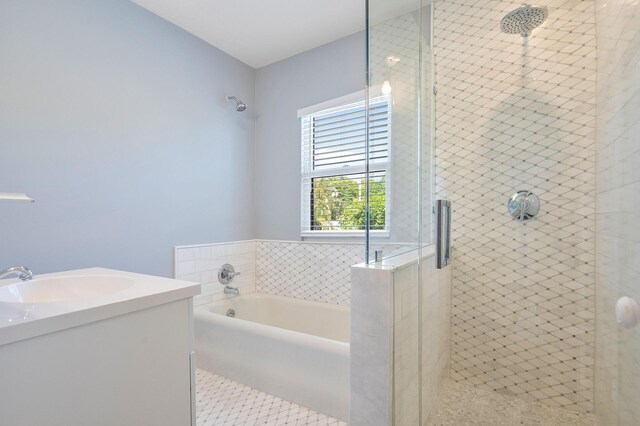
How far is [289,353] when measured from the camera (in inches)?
70.1

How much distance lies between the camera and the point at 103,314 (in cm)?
94

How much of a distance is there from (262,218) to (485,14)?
7.60ft

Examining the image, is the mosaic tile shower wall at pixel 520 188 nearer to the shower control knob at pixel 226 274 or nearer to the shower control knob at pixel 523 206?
the shower control knob at pixel 523 206

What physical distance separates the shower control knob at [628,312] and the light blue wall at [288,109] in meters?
2.00

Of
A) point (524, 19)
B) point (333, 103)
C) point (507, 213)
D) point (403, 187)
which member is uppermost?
point (524, 19)

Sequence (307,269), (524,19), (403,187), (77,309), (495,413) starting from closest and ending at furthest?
(77,309)
(403,187)
(495,413)
(524,19)
(307,269)

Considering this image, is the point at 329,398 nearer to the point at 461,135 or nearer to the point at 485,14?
the point at 461,135

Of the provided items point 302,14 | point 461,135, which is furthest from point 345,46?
point 461,135

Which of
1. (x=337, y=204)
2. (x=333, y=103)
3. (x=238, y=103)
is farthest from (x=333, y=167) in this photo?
(x=238, y=103)

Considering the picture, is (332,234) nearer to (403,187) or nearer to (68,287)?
(403,187)

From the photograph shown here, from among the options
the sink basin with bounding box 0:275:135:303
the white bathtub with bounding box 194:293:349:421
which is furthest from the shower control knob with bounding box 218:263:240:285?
the sink basin with bounding box 0:275:135:303

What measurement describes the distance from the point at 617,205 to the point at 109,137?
8.69ft

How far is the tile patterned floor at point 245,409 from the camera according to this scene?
65.0 inches

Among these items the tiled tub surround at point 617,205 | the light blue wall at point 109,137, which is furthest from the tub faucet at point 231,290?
the tiled tub surround at point 617,205
